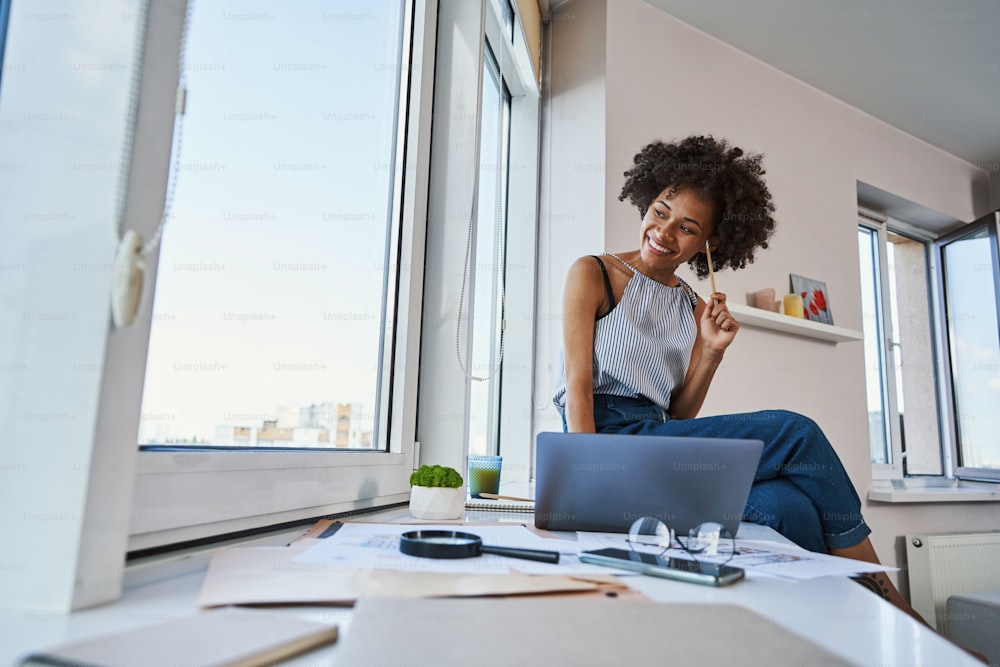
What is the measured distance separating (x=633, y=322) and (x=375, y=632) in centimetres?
122

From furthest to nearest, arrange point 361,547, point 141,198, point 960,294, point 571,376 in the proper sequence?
point 960,294 → point 571,376 → point 361,547 → point 141,198

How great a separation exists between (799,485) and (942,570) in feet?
8.33

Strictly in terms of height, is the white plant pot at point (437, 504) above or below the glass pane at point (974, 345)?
below

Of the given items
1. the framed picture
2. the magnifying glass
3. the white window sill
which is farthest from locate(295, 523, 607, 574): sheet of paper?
the white window sill

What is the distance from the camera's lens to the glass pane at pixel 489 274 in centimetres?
217

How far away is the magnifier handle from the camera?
0.67m

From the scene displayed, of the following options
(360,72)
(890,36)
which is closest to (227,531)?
(360,72)

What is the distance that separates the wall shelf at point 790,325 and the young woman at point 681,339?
77cm

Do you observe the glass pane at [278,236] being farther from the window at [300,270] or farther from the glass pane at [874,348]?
the glass pane at [874,348]

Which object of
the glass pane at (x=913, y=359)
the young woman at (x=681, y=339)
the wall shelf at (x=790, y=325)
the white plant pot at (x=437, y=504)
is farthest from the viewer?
the glass pane at (x=913, y=359)

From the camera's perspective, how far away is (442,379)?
58.3 inches

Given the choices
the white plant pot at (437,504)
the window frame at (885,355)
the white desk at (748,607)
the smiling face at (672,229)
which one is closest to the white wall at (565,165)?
the smiling face at (672,229)

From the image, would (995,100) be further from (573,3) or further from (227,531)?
(227,531)

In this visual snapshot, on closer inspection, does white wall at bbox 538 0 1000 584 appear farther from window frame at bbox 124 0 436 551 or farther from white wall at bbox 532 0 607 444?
window frame at bbox 124 0 436 551
